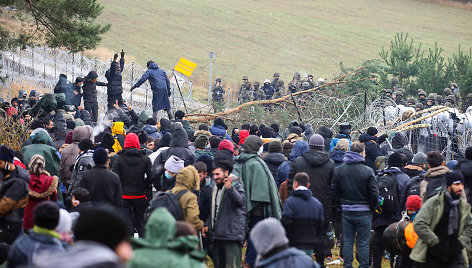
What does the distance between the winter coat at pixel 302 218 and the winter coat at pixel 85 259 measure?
13.9 feet

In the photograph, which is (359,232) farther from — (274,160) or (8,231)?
(8,231)

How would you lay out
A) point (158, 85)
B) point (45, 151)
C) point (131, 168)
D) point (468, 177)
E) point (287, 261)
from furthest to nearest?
1. point (158, 85)
2. point (45, 151)
3. point (131, 168)
4. point (468, 177)
5. point (287, 261)

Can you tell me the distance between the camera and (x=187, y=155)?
9586 mm

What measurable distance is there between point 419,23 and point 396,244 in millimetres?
62572

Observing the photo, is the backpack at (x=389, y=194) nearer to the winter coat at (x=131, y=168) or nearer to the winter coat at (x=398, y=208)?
the winter coat at (x=398, y=208)

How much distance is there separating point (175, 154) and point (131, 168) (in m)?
0.62

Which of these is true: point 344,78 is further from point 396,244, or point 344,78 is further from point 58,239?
point 58,239

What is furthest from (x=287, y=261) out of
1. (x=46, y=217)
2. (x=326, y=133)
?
(x=326, y=133)

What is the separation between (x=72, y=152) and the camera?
10195 millimetres

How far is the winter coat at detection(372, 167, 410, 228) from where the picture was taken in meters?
9.30

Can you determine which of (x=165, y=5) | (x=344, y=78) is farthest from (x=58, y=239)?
(x=165, y=5)

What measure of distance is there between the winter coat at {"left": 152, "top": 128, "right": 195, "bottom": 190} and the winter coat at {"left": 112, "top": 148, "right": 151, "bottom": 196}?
0.44ft

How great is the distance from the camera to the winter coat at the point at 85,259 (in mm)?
3387

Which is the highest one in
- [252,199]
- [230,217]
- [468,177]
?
[468,177]
